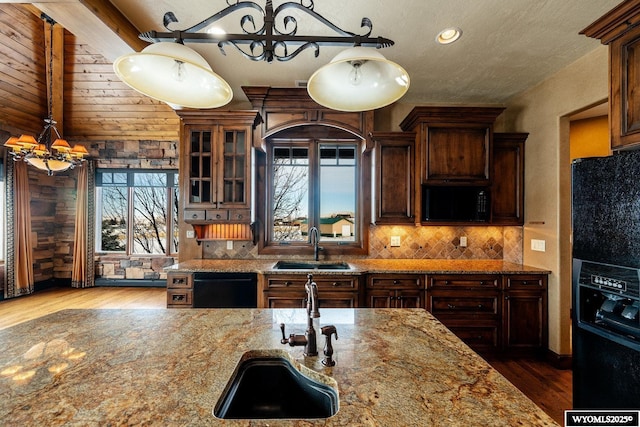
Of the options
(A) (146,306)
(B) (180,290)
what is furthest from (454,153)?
(A) (146,306)

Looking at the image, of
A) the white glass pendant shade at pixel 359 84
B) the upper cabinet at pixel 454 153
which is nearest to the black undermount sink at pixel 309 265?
the upper cabinet at pixel 454 153

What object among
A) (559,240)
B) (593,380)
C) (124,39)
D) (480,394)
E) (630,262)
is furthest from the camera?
(559,240)

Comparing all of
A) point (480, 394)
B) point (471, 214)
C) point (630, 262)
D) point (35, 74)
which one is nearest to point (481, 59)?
point (471, 214)

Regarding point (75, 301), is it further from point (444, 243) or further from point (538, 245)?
point (538, 245)

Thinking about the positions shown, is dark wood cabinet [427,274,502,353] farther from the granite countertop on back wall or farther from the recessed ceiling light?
the recessed ceiling light

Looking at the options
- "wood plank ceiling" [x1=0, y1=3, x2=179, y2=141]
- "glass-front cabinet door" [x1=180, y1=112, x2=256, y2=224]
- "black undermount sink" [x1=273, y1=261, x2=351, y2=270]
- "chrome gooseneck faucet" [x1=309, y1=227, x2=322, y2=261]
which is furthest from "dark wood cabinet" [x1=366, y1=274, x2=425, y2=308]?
"wood plank ceiling" [x1=0, y1=3, x2=179, y2=141]

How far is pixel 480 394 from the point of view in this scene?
0.90m

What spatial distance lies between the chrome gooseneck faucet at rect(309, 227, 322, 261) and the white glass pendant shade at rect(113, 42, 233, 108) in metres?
2.30

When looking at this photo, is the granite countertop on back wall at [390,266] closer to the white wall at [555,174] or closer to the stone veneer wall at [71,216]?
the white wall at [555,174]

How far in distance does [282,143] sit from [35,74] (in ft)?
14.4

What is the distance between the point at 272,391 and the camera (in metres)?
1.19

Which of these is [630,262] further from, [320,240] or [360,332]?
[320,240]

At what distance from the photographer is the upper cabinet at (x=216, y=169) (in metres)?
3.18

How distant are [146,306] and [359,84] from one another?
16.8 ft
